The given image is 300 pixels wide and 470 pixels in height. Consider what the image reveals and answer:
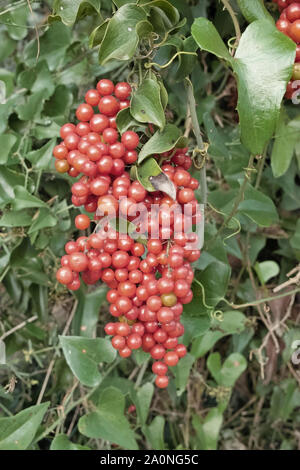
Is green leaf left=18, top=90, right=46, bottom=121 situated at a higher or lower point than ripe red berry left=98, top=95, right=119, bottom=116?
lower

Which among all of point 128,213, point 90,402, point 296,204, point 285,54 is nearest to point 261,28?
point 285,54

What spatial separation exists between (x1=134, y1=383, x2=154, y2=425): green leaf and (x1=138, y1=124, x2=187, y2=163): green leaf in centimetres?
49

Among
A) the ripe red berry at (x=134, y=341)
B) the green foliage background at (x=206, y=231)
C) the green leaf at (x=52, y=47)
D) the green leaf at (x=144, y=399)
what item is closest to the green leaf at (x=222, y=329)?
the green foliage background at (x=206, y=231)

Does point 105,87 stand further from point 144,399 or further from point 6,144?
point 144,399

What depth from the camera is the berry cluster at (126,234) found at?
506mm

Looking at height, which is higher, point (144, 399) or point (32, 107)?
point (32, 107)

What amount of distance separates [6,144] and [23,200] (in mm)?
97

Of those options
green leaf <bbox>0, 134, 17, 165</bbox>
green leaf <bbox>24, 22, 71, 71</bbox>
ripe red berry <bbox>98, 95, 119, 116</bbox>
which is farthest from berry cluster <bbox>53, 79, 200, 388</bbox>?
green leaf <bbox>24, 22, 71, 71</bbox>

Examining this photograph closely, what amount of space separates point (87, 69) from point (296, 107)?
36 centimetres

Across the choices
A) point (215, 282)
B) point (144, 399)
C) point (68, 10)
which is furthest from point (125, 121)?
point (144, 399)

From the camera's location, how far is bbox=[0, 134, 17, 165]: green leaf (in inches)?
29.5

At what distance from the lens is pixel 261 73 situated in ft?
1.61

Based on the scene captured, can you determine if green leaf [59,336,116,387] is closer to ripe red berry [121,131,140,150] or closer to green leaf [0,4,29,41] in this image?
ripe red berry [121,131,140,150]

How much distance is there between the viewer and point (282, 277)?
96cm
